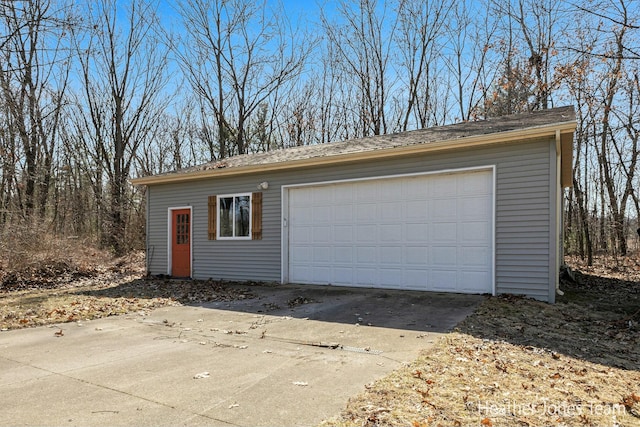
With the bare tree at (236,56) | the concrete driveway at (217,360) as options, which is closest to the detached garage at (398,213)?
the concrete driveway at (217,360)

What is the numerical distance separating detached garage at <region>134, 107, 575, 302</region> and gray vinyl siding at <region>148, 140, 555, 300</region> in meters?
0.02

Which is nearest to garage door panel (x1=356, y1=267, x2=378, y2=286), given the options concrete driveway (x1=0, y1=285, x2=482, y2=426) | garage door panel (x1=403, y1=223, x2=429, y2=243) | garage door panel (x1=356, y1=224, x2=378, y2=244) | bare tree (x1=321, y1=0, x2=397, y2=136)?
garage door panel (x1=356, y1=224, x2=378, y2=244)

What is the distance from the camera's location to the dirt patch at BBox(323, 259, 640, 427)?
2.83m

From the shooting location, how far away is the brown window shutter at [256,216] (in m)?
9.95

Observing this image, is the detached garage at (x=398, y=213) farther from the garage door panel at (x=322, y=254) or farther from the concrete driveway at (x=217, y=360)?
the concrete driveway at (x=217, y=360)

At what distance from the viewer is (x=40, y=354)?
177 inches

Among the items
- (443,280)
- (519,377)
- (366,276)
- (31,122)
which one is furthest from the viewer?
(31,122)

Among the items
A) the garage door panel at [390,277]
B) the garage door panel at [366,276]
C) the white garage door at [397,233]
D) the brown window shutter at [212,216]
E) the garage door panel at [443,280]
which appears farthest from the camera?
the brown window shutter at [212,216]

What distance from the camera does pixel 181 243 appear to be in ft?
37.9

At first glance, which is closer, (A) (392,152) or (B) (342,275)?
(A) (392,152)

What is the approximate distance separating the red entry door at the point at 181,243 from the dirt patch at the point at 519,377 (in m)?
7.90

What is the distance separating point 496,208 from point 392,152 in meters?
2.15

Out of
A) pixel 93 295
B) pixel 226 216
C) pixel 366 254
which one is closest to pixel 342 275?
pixel 366 254

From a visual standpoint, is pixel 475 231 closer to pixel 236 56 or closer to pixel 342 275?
pixel 342 275
